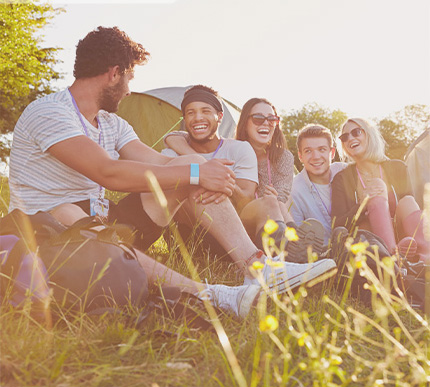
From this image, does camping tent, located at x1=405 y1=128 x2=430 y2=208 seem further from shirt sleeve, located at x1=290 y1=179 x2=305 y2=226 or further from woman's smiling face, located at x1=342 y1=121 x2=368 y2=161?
shirt sleeve, located at x1=290 y1=179 x2=305 y2=226

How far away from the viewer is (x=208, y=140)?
3.91 m

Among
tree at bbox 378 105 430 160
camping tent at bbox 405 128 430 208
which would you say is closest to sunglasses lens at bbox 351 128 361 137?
camping tent at bbox 405 128 430 208

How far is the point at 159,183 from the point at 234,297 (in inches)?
30.7

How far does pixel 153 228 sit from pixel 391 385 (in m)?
1.71

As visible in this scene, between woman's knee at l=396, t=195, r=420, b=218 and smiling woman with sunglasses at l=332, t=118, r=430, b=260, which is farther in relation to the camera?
woman's knee at l=396, t=195, r=420, b=218

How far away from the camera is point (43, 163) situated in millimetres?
2756

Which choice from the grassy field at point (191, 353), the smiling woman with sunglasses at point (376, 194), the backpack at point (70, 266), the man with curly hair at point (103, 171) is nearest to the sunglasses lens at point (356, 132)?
the smiling woman with sunglasses at point (376, 194)

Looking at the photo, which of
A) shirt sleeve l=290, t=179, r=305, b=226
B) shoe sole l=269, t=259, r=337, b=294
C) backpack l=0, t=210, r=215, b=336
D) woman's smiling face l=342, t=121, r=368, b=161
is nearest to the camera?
backpack l=0, t=210, r=215, b=336

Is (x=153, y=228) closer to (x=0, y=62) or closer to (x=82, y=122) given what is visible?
(x=82, y=122)

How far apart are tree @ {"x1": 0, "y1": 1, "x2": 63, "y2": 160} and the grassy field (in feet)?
54.5

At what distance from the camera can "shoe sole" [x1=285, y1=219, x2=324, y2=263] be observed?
2.95 m

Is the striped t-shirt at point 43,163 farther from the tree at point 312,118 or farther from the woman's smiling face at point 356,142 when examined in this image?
the tree at point 312,118

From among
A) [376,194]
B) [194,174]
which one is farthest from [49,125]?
[376,194]

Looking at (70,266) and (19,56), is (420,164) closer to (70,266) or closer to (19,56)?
(70,266)
